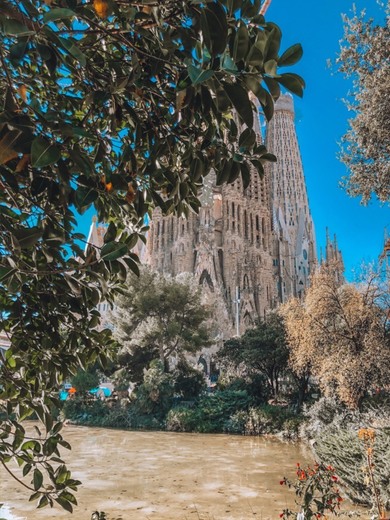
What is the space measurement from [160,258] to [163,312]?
963 inches

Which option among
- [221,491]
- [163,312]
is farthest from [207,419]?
[221,491]

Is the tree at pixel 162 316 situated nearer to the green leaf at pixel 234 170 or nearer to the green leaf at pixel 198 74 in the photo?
the green leaf at pixel 234 170

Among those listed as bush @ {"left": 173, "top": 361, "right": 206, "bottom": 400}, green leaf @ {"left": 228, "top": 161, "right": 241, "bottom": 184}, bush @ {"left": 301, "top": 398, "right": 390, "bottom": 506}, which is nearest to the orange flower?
green leaf @ {"left": 228, "top": 161, "right": 241, "bottom": 184}

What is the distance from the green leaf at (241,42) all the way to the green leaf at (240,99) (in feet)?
0.30

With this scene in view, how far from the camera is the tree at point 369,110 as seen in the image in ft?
28.7

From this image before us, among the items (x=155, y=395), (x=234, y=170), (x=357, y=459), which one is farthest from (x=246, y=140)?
(x=155, y=395)

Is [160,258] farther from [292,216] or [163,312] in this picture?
[292,216]

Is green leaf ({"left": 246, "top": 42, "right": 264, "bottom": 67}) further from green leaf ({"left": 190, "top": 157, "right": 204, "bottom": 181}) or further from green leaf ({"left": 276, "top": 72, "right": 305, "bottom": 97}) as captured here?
green leaf ({"left": 190, "top": 157, "right": 204, "bottom": 181})

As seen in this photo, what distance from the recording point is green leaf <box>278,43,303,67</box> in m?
1.28

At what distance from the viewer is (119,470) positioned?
33.5 feet

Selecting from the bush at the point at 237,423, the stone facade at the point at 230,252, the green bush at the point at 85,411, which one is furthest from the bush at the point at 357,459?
the stone facade at the point at 230,252

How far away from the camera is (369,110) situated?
8992 mm

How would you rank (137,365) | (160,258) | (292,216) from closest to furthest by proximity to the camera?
1. (137,365)
2. (160,258)
3. (292,216)

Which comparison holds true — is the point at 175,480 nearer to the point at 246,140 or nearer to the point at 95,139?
the point at 246,140
